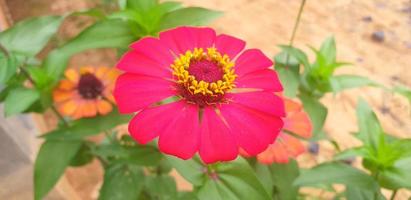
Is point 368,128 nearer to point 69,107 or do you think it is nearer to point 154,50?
point 154,50

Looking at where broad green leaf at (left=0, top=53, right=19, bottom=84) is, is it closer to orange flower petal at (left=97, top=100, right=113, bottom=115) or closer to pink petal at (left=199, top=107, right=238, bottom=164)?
orange flower petal at (left=97, top=100, right=113, bottom=115)

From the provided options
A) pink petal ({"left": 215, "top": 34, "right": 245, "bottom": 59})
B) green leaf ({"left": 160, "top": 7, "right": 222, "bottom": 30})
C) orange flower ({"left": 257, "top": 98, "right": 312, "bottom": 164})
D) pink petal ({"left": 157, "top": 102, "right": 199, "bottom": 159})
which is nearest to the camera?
pink petal ({"left": 157, "top": 102, "right": 199, "bottom": 159})

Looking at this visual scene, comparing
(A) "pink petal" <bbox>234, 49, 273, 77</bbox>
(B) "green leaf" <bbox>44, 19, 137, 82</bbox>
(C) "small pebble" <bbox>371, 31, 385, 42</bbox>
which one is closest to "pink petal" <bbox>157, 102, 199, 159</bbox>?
(A) "pink petal" <bbox>234, 49, 273, 77</bbox>

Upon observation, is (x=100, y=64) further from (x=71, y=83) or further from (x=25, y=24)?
(x=25, y=24)

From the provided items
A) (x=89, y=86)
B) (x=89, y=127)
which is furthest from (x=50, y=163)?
(x=89, y=86)

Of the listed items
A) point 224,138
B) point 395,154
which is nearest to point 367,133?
point 395,154
